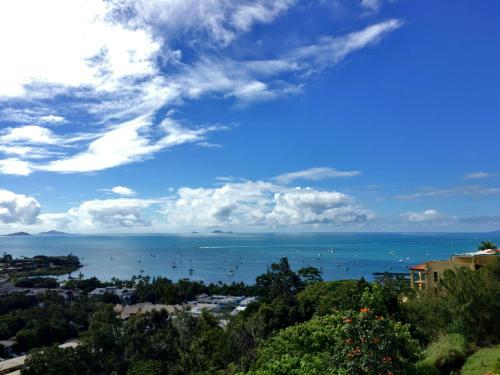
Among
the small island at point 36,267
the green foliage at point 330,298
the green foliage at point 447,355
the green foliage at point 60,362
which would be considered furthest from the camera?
the small island at point 36,267

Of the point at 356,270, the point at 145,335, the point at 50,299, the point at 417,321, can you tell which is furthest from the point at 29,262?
the point at 417,321

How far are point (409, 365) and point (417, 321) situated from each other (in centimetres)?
1005

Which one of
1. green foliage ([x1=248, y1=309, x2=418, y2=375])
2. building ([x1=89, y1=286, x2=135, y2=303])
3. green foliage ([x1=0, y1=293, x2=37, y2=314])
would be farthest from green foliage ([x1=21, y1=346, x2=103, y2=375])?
building ([x1=89, y1=286, x2=135, y2=303])

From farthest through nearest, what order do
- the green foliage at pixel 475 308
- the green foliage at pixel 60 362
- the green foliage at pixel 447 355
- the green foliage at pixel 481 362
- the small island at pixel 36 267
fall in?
1. the small island at pixel 36 267
2. the green foliage at pixel 60 362
3. the green foliage at pixel 475 308
4. the green foliage at pixel 447 355
5. the green foliage at pixel 481 362

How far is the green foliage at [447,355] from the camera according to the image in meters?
12.0

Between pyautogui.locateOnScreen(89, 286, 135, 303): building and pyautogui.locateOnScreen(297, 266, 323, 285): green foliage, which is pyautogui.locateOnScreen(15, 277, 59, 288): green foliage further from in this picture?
pyautogui.locateOnScreen(297, 266, 323, 285): green foliage

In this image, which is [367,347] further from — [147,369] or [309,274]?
[309,274]

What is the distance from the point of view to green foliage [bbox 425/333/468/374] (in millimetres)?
11992

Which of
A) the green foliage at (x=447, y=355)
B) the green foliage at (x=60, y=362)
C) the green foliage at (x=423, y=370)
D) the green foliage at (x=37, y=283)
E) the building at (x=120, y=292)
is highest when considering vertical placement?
the green foliage at (x=423, y=370)

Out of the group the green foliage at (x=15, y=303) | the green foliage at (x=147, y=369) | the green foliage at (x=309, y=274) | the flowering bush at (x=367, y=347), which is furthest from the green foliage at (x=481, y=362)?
the green foliage at (x=15, y=303)

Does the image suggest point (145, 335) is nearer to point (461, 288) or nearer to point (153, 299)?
point (461, 288)

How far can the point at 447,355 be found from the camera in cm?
1223

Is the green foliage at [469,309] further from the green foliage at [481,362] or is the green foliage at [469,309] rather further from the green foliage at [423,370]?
the green foliage at [423,370]

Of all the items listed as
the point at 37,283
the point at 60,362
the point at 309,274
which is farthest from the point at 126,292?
the point at 60,362
